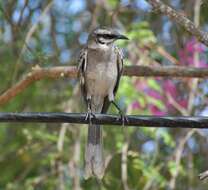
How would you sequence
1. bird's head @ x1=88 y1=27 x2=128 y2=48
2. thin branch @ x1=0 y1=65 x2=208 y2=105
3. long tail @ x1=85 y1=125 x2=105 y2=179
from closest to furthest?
long tail @ x1=85 y1=125 x2=105 y2=179, thin branch @ x1=0 y1=65 x2=208 y2=105, bird's head @ x1=88 y1=27 x2=128 y2=48

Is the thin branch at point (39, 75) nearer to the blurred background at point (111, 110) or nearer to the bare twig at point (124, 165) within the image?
the blurred background at point (111, 110)

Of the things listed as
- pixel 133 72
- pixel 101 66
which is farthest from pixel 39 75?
pixel 133 72

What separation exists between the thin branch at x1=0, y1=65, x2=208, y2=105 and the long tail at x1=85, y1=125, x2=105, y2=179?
51cm

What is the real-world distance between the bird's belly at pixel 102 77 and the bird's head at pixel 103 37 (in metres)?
0.17

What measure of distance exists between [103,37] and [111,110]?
135cm

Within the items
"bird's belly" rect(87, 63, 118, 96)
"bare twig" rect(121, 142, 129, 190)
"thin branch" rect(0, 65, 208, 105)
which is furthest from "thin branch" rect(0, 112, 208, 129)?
"bare twig" rect(121, 142, 129, 190)

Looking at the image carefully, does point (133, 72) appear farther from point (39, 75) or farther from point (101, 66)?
point (39, 75)

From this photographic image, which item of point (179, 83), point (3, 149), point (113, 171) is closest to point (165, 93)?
point (179, 83)

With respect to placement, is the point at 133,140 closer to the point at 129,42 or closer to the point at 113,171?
the point at 113,171

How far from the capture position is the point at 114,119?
321cm

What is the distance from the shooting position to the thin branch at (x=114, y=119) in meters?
3.04

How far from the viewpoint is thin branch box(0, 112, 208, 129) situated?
3.04 m

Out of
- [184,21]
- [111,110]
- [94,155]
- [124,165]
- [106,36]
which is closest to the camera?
[184,21]

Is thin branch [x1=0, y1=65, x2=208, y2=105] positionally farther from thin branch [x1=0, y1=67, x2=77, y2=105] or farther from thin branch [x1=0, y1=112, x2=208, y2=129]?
thin branch [x1=0, y1=112, x2=208, y2=129]
